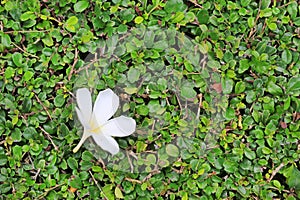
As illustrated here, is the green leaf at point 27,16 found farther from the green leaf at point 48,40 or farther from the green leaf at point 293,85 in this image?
the green leaf at point 293,85

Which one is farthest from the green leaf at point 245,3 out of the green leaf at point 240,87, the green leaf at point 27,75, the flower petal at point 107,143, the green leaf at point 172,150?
the green leaf at point 27,75

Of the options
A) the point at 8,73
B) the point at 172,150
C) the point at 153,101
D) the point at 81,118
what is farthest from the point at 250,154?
the point at 8,73

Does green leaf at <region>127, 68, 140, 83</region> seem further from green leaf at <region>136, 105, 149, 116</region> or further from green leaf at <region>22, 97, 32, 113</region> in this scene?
green leaf at <region>22, 97, 32, 113</region>

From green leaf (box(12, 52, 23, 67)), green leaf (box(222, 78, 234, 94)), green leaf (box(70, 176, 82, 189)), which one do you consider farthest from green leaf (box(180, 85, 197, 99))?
green leaf (box(12, 52, 23, 67))

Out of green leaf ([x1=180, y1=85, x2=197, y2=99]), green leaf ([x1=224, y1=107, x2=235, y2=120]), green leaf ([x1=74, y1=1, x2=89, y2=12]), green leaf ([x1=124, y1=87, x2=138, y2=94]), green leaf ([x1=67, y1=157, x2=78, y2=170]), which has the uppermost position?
green leaf ([x1=74, y1=1, x2=89, y2=12])

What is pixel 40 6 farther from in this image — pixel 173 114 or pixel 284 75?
pixel 284 75

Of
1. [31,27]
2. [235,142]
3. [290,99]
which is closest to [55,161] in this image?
[31,27]
